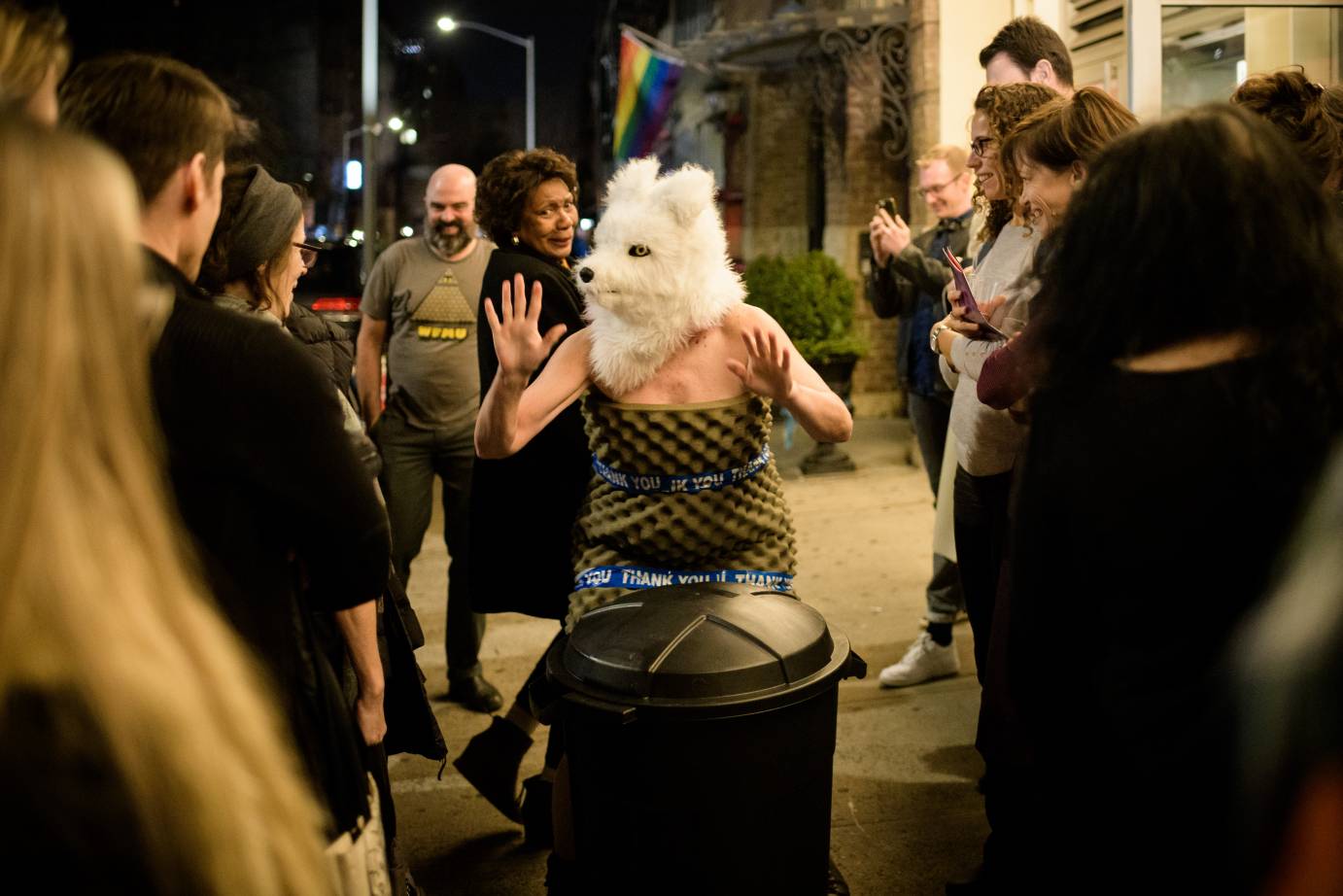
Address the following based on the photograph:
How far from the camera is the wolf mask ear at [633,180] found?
3.07 metres

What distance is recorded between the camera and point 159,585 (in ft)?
3.80

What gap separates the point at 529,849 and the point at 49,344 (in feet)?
9.87

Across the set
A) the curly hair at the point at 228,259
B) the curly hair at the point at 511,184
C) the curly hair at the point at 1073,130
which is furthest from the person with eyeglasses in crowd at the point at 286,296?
the curly hair at the point at 1073,130

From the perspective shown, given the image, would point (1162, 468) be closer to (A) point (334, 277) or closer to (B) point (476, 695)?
(B) point (476, 695)

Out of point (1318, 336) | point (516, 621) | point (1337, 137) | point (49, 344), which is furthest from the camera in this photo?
point (516, 621)

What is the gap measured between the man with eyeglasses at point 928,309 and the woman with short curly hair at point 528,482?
4.09 ft

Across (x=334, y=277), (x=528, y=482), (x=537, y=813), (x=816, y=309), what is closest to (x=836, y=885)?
(x=537, y=813)

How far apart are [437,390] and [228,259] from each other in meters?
2.30

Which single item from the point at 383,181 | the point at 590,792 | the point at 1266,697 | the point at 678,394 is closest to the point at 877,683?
the point at 678,394

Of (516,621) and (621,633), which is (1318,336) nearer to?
(621,633)

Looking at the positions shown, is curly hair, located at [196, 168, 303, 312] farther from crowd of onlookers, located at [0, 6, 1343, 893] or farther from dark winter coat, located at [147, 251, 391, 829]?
dark winter coat, located at [147, 251, 391, 829]

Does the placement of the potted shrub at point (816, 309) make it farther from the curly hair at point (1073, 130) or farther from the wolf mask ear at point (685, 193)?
the wolf mask ear at point (685, 193)

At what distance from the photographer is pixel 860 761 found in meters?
4.34

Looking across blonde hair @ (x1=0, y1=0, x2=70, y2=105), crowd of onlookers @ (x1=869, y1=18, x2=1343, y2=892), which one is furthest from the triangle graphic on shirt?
crowd of onlookers @ (x1=869, y1=18, x2=1343, y2=892)
